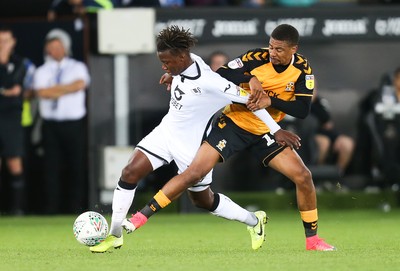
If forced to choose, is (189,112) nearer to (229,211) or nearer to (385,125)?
(229,211)

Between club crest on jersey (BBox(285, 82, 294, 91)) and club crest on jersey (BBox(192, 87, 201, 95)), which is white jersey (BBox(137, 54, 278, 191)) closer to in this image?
club crest on jersey (BBox(192, 87, 201, 95))

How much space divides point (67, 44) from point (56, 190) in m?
1.89

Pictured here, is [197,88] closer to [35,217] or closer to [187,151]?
[187,151]

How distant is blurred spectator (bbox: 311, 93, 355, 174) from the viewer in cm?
1664

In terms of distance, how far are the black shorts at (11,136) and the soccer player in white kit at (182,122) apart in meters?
5.74

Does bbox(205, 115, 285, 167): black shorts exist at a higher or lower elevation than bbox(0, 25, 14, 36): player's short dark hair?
lower

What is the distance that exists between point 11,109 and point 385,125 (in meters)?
4.98

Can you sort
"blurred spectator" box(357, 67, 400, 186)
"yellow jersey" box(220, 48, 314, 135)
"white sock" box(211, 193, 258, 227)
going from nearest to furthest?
1. "yellow jersey" box(220, 48, 314, 135)
2. "white sock" box(211, 193, 258, 227)
3. "blurred spectator" box(357, 67, 400, 186)

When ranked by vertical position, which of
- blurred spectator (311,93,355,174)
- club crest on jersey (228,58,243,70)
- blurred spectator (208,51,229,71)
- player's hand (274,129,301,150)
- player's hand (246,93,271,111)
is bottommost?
blurred spectator (311,93,355,174)

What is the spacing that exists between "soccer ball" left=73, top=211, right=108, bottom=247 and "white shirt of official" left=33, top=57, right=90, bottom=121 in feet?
19.8

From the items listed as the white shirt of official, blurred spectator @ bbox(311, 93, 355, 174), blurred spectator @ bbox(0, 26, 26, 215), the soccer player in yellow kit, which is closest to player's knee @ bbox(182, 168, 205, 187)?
the soccer player in yellow kit

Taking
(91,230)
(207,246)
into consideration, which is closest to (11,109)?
(207,246)

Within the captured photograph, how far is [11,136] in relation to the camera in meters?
15.7

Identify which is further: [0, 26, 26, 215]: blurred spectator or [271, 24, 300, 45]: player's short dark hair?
[0, 26, 26, 215]: blurred spectator
